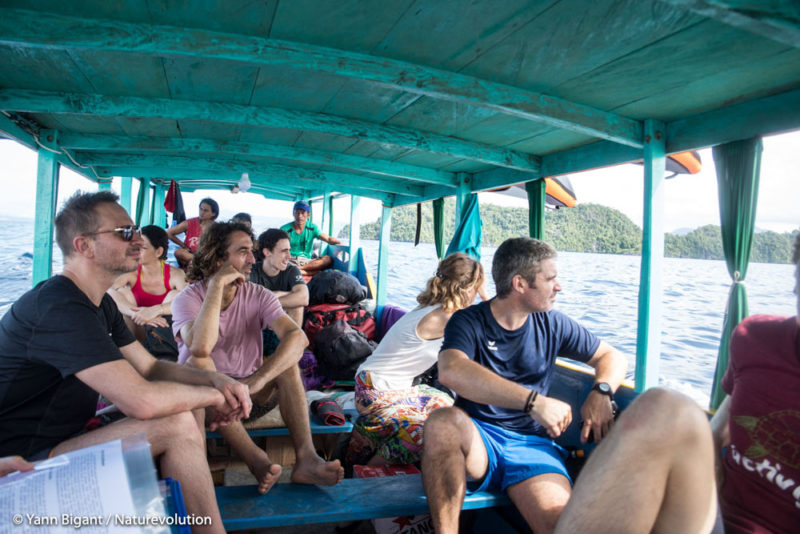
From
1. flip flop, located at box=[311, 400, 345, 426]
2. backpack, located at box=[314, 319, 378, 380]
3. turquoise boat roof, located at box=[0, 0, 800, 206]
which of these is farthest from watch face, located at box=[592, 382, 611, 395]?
backpack, located at box=[314, 319, 378, 380]

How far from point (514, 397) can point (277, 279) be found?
10.0ft

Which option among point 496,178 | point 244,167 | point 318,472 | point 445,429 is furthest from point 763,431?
point 244,167

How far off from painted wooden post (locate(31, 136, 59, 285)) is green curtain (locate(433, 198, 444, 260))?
4510 mm

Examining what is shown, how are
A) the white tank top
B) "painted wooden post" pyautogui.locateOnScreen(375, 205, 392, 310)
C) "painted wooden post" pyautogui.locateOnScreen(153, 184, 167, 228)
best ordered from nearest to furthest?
the white tank top, "painted wooden post" pyautogui.locateOnScreen(375, 205, 392, 310), "painted wooden post" pyautogui.locateOnScreen(153, 184, 167, 228)

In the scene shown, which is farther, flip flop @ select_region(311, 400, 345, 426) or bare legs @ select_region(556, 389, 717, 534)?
flip flop @ select_region(311, 400, 345, 426)

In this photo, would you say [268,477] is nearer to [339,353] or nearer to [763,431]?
[763,431]

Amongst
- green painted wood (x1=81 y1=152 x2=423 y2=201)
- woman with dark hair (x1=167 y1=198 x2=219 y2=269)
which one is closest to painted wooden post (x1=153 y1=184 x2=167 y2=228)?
green painted wood (x1=81 y1=152 x2=423 y2=201)

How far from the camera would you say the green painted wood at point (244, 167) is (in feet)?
21.0

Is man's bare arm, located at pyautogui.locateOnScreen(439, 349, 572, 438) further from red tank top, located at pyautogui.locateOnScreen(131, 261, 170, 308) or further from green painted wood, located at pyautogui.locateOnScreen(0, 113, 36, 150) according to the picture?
green painted wood, located at pyautogui.locateOnScreen(0, 113, 36, 150)

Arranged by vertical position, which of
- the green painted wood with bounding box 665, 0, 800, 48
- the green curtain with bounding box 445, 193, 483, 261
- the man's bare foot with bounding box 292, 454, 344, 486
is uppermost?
the green painted wood with bounding box 665, 0, 800, 48

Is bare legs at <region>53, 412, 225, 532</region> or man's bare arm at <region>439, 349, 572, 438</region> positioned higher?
man's bare arm at <region>439, 349, 572, 438</region>

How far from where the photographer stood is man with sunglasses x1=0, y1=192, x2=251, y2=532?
171 centimetres

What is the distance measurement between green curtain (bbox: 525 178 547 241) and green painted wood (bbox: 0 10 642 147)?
1770mm

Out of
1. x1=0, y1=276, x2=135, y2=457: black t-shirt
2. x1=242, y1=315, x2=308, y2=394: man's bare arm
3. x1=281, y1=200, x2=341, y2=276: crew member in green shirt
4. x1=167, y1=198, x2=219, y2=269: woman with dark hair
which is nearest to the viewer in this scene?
x1=0, y1=276, x2=135, y2=457: black t-shirt
